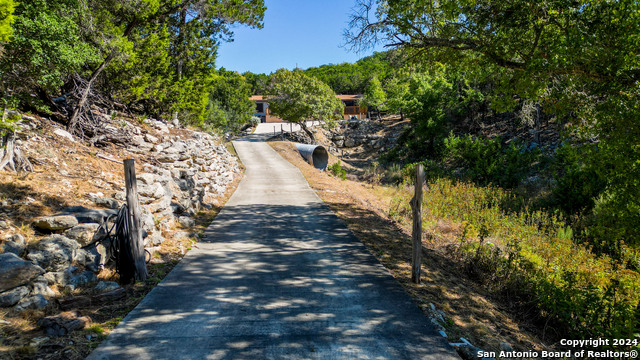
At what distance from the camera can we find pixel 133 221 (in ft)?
16.8

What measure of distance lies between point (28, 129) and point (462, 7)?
1021cm

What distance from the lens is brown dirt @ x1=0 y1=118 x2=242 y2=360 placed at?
351 cm

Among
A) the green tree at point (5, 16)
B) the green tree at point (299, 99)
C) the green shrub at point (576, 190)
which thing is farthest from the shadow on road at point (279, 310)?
the green tree at point (299, 99)

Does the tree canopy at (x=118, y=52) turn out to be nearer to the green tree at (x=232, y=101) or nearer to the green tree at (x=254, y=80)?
the green tree at (x=232, y=101)

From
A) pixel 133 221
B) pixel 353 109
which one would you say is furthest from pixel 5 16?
pixel 353 109

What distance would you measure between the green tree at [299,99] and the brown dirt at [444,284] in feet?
74.7

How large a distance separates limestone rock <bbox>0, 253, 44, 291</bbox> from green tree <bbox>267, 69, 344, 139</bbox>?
29.0 meters

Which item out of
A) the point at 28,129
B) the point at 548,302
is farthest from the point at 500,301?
the point at 28,129

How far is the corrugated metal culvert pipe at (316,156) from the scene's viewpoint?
73.4 feet

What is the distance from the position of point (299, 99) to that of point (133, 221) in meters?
28.4

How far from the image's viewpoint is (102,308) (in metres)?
4.39

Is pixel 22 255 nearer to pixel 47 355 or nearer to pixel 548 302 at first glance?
pixel 47 355

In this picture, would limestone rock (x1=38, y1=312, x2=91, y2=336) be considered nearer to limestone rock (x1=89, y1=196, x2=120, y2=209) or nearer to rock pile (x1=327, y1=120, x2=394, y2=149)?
limestone rock (x1=89, y1=196, x2=120, y2=209)

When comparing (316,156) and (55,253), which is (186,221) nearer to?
(55,253)
